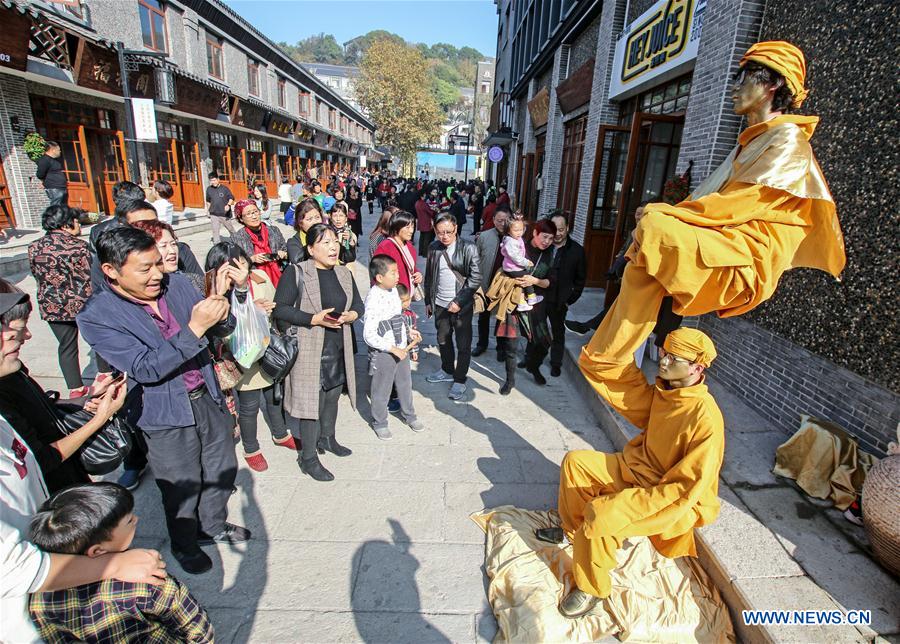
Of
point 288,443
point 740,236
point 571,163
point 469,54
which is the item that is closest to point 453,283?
point 288,443

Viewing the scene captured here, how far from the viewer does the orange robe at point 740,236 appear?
5.75 ft

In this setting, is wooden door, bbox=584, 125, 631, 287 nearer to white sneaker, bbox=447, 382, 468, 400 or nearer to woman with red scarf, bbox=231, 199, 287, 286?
white sneaker, bbox=447, 382, 468, 400

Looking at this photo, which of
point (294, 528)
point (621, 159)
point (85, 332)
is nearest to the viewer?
point (85, 332)

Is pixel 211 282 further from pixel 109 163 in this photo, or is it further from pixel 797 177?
pixel 109 163

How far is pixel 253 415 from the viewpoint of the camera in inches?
144

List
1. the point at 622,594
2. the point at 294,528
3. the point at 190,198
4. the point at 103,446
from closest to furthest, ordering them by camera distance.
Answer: the point at 103,446 < the point at 622,594 < the point at 294,528 < the point at 190,198

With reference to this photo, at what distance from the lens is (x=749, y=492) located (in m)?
3.18

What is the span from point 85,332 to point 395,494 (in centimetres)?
222

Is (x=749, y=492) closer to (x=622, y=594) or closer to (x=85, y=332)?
(x=622, y=594)

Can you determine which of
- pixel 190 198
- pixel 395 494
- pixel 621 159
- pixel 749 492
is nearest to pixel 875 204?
pixel 749 492

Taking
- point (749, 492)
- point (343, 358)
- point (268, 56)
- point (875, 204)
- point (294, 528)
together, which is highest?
point (268, 56)

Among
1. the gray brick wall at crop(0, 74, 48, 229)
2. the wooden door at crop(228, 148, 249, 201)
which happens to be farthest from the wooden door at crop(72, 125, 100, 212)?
the wooden door at crop(228, 148, 249, 201)

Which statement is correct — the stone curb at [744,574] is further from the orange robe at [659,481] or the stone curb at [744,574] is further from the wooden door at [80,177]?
the wooden door at [80,177]

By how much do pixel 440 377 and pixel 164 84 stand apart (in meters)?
12.9
